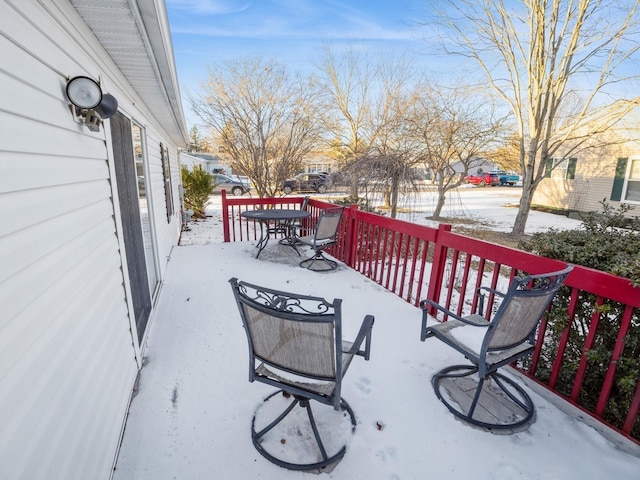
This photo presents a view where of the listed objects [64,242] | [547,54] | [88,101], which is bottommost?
[64,242]

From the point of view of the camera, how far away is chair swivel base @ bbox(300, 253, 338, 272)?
4.83 metres

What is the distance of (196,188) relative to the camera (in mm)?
11039

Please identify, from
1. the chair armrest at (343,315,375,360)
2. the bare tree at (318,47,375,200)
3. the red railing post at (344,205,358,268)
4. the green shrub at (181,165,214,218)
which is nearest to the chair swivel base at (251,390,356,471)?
the chair armrest at (343,315,375,360)

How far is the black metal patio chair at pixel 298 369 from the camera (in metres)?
1.40

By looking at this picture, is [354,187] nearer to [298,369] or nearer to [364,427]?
[364,427]

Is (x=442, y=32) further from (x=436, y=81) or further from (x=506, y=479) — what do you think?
(x=506, y=479)

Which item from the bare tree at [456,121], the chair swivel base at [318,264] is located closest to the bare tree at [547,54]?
the bare tree at [456,121]

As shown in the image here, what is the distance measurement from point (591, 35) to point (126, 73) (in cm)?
931

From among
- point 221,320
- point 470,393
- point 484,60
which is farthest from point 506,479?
point 484,60

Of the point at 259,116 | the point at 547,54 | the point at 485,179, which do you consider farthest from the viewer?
the point at 485,179

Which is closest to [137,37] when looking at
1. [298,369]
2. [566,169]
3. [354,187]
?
[298,369]

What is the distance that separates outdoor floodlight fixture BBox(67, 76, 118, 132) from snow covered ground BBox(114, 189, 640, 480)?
176cm

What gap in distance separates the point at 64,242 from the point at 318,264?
3871 mm

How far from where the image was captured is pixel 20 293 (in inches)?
39.3
